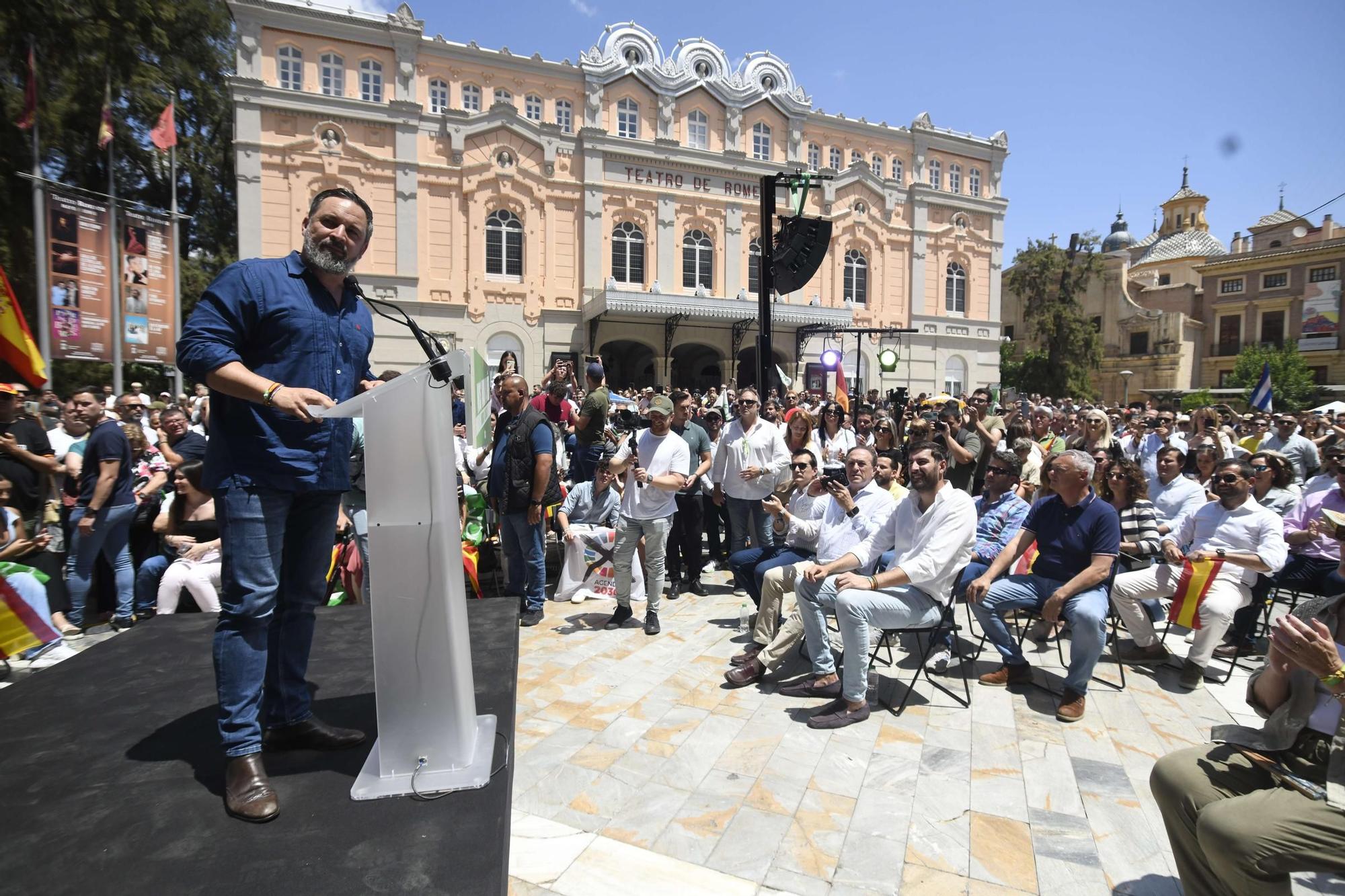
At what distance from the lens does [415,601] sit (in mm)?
2113

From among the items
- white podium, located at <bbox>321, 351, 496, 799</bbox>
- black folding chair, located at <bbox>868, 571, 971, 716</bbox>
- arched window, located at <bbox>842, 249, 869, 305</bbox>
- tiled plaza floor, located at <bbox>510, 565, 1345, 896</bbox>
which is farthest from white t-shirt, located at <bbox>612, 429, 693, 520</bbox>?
arched window, located at <bbox>842, 249, 869, 305</bbox>

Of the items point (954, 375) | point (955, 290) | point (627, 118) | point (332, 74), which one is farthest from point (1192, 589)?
point (955, 290)

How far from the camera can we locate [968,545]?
4.00 metres

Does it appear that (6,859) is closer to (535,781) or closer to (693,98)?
(535,781)

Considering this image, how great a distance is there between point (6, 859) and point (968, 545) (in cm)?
425

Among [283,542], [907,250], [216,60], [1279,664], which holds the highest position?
[216,60]

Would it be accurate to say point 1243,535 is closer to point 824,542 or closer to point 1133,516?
point 1133,516

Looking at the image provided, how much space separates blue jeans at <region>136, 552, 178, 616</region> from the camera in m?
5.29

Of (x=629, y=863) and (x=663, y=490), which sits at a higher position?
(x=663, y=490)

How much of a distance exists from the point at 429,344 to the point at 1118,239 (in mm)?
→ 75603

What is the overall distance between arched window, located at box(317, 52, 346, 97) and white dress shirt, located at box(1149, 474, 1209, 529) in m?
23.2

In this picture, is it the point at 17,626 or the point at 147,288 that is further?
the point at 147,288

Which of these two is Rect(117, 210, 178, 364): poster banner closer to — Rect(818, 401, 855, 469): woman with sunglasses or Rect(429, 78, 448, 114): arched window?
Rect(429, 78, 448, 114): arched window

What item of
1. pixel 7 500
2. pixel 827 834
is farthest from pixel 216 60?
pixel 827 834
